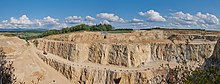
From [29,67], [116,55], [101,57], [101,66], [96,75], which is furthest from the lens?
[101,57]

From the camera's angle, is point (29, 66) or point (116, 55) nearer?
point (29, 66)

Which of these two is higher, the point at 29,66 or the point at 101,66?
the point at 29,66

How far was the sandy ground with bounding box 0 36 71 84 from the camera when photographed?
53.6 meters

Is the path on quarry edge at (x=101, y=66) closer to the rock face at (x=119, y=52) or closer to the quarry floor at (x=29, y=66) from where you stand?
the quarry floor at (x=29, y=66)

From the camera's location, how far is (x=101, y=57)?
69.2 meters

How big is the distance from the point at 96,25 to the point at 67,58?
48267 mm

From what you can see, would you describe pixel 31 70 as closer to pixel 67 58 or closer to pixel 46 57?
pixel 46 57

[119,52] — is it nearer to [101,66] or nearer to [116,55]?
[116,55]

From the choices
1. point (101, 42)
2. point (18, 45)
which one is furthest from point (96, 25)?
point (18, 45)

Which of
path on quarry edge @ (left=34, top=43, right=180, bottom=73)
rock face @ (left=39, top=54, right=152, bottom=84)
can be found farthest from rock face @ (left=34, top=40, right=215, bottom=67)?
rock face @ (left=39, top=54, right=152, bottom=84)

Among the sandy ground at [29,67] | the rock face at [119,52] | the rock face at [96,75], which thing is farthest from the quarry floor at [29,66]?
the rock face at [119,52]

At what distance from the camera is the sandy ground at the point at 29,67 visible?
5356cm

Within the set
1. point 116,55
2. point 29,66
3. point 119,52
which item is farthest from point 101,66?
point 29,66

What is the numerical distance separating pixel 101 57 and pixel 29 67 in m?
17.6
